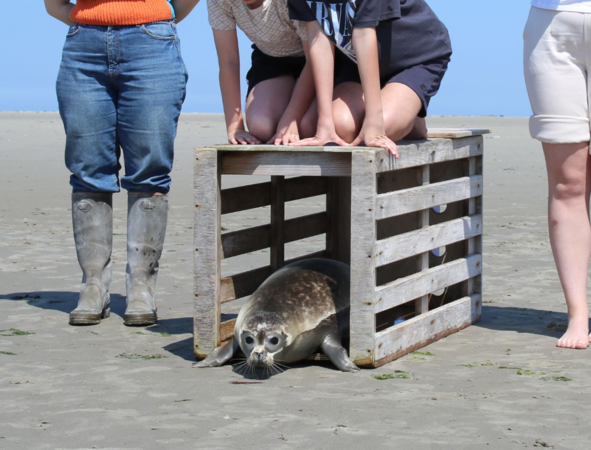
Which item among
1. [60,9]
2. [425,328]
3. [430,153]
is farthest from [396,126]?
[60,9]

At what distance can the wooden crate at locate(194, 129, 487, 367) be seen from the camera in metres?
3.88

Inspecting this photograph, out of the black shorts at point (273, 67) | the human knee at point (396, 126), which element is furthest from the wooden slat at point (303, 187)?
the human knee at point (396, 126)

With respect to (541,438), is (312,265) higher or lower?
higher

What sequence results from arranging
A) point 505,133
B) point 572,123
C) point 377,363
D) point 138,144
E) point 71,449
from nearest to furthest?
1. point 71,449
2. point 377,363
3. point 572,123
4. point 138,144
5. point 505,133

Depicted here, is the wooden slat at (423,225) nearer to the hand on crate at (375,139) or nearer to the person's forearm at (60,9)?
the hand on crate at (375,139)

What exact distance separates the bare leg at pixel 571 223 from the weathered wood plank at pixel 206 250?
62.3 inches

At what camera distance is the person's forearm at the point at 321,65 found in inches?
164

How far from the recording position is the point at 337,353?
3955mm

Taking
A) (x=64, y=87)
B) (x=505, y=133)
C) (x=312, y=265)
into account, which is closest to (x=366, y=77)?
(x=312, y=265)

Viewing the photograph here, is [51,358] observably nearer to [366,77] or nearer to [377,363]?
[377,363]

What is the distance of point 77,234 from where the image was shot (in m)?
4.99

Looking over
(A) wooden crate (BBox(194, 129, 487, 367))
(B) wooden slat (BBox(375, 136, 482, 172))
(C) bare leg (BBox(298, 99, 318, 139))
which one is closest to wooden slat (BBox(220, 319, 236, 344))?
(A) wooden crate (BBox(194, 129, 487, 367))

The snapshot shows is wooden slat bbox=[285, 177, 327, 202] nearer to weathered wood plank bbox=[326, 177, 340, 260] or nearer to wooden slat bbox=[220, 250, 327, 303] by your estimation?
weathered wood plank bbox=[326, 177, 340, 260]

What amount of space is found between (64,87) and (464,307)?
92.6 inches
